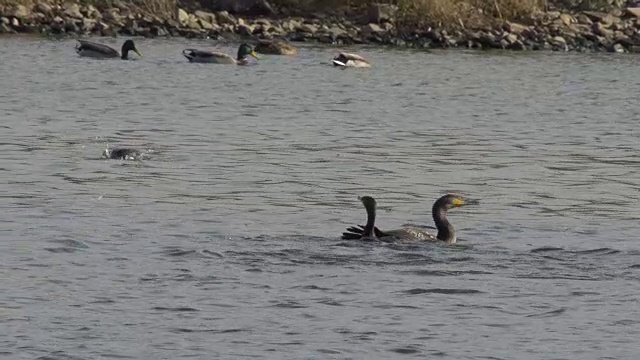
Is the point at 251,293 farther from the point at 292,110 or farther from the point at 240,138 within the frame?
the point at 292,110

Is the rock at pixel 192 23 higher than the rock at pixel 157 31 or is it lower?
higher

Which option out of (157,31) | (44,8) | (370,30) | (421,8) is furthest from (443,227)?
(44,8)

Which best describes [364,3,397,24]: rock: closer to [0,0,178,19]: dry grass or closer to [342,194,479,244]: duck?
[0,0,178,19]: dry grass

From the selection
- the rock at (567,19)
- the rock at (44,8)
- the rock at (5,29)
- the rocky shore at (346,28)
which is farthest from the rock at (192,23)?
the rock at (567,19)

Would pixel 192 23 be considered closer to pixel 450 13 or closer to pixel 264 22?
pixel 264 22

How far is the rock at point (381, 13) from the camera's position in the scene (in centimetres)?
4462

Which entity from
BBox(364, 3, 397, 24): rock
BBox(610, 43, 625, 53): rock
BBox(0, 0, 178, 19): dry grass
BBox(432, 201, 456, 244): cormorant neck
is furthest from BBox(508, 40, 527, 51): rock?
BBox(432, 201, 456, 244): cormorant neck

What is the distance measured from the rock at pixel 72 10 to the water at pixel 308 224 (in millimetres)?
14514

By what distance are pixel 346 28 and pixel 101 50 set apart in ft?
32.6

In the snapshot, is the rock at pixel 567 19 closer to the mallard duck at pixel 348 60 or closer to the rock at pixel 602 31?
the rock at pixel 602 31

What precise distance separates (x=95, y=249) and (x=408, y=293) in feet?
8.40

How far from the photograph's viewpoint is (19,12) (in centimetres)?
4353

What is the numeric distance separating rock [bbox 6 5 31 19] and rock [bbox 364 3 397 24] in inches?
320

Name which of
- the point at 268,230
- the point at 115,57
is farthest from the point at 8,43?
the point at 268,230
